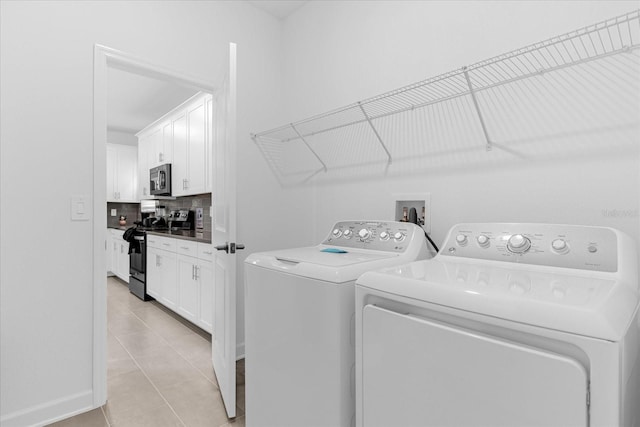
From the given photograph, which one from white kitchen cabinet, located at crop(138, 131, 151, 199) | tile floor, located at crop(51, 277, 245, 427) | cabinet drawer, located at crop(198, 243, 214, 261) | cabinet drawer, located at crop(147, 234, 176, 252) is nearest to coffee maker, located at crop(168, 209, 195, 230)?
cabinet drawer, located at crop(147, 234, 176, 252)

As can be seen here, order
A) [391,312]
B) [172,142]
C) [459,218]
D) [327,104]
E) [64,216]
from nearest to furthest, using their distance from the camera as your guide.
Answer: [391,312], [459,218], [64,216], [327,104], [172,142]

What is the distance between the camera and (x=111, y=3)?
192 centimetres

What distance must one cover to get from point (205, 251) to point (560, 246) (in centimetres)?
252

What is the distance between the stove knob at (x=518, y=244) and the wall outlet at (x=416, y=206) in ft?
1.90

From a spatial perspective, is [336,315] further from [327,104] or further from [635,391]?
[327,104]

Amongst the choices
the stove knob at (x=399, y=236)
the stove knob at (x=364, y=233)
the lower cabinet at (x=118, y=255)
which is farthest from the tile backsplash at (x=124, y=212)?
the stove knob at (x=399, y=236)

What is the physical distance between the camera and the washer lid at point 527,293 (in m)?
0.68

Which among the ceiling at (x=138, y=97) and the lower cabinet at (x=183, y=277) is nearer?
the lower cabinet at (x=183, y=277)

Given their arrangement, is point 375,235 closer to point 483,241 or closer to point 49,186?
point 483,241

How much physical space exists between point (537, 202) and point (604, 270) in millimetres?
483

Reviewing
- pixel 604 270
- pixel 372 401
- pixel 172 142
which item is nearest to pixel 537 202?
pixel 604 270

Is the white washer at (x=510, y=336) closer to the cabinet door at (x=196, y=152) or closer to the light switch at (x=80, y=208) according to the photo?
the light switch at (x=80, y=208)

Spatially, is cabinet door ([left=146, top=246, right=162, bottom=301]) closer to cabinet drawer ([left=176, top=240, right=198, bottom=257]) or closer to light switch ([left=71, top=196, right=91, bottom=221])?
cabinet drawer ([left=176, top=240, right=198, bottom=257])

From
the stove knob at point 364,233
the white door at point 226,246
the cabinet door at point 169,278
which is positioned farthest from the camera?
the cabinet door at point 169,278
